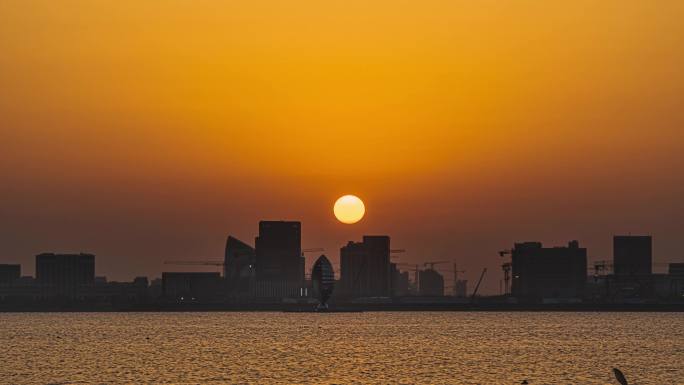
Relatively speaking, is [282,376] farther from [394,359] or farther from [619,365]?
[619,365]

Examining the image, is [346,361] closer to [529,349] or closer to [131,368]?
[131,368]

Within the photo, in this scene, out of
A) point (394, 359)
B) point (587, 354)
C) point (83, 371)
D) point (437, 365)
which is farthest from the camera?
point (587, 354)

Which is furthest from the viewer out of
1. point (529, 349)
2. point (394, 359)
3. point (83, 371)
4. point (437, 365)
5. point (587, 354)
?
point (529, 349)

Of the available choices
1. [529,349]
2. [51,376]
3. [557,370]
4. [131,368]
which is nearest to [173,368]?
[131,368]

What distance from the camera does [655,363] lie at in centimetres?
16200

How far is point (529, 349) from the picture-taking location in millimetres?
196250

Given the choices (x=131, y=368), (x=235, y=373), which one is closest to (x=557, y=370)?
(x=235, y=373)

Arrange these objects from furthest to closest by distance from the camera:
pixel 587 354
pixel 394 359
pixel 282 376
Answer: pixel 587 354 < pixel 394 359 < pixel 282 376

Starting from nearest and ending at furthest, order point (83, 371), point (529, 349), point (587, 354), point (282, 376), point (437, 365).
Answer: point (282, 376)
point (83, 371)
point (437, 365)
point (587, 354)
point (529, 349)

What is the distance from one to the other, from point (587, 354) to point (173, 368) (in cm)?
6590

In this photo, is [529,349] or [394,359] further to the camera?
[529,349]

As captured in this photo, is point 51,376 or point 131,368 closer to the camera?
point 51,376

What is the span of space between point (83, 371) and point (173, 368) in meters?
10.9

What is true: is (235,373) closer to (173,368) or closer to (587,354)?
(173,368)
